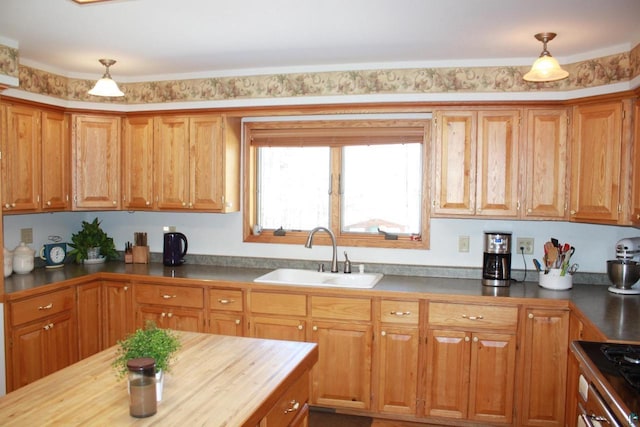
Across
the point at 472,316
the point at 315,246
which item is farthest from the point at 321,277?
the point at 472,316

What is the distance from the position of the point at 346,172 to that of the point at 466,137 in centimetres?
100

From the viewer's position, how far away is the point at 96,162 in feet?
13.7

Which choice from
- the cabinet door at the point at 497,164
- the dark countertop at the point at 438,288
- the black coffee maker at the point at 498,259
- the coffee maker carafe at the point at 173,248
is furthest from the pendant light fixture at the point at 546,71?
the coffee maker carafe at the point at 173,248

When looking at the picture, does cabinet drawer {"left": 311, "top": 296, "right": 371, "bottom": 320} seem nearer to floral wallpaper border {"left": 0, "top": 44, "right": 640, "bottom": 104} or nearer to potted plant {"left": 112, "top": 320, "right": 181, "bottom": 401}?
floral wallpaper border {"left": 0, "top": 44, "right": 640, "bottom": 104}

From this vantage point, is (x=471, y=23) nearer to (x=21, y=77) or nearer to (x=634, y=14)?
(x=634, y=14)

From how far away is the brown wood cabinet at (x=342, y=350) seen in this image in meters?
3.44

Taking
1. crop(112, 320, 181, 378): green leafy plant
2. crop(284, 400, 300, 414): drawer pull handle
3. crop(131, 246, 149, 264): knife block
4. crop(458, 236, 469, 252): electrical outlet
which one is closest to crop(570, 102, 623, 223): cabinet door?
crop(458, 236, 469, 252): electrical outlet

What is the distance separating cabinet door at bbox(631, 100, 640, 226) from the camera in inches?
117

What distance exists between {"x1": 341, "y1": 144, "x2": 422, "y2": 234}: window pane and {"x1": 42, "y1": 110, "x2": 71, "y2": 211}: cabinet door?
2169 millimetres

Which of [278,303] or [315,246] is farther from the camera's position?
[315,246]

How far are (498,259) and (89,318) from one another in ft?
9.84

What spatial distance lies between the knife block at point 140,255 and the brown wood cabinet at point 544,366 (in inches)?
119

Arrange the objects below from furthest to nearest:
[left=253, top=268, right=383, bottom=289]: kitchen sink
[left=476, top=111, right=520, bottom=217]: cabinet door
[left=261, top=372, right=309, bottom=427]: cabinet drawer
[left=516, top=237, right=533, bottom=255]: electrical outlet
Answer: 1. [left=253, top=268, right=383, bottom=289]: kitchen sink
2. [left=516, top=237, right=533, bottom=255]: electrical outlet
3. [left=476, top=111, right=520, bottom=217]: cabinet door
4. [left=261, top=372, right=309, bottom=427]: cabinet drawer

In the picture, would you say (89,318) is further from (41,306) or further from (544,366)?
(544,366)
